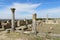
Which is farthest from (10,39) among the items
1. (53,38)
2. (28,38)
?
(53,38)

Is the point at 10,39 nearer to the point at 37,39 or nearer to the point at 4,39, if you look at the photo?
the point at 4,39

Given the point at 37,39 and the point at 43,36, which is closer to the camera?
the point at 37,39

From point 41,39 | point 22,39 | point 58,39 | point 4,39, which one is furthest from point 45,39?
point 4,39

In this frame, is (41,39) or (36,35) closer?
(41,39)

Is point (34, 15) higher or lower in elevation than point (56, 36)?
higher

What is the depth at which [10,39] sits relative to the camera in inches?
439

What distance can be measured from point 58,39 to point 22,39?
3.14 metres

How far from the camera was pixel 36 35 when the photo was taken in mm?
12039

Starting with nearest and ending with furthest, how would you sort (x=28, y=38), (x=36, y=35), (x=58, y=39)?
1. (x=58, y=39)
2. (x=28, y=38)
3. (x=36, y=35)

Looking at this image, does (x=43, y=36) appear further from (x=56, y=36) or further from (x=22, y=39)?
(x=22, y=39)

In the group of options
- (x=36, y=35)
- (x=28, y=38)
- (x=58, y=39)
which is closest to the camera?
(x=58, y=39)

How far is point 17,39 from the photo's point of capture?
1097 cm

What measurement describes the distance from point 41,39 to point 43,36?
0.96m

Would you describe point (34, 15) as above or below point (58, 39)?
above
